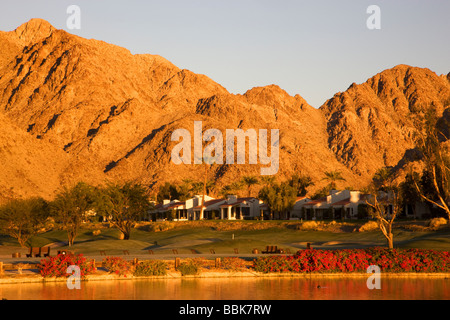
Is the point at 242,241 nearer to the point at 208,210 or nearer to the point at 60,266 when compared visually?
the point at 60,266

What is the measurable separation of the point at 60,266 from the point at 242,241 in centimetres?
2573

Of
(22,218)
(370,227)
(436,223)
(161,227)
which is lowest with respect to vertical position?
(161,227)

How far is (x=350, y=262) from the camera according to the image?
31672mm

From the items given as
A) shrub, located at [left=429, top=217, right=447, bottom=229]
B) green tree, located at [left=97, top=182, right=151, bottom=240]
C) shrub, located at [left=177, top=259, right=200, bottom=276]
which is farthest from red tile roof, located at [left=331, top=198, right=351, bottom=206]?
shrub, located at [left=177, top=259, right=200, bottom=276]

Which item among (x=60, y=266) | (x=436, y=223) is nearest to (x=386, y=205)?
(x=436, y=223)

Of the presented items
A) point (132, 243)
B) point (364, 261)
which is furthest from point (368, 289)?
point (132, 243)

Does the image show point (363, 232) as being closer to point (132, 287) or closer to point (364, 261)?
point (364, 261)

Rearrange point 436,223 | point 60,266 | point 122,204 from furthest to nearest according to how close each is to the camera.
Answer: point 122,204 → point 436,223 → point 60,266

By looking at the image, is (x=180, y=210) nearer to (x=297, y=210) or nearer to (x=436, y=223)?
(x=297, y=210)

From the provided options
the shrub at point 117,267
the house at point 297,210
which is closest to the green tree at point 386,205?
the shrub at point 117,267

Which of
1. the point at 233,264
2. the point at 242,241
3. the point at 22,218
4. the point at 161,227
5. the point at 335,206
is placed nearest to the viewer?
the point at 233,264

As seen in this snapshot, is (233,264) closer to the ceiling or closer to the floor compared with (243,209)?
closer to the floor

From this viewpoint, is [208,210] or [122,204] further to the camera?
[208,210]

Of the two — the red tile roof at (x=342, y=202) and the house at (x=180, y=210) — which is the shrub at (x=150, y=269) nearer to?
the red tile roof at (x=342, y=202)
